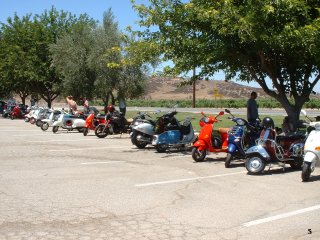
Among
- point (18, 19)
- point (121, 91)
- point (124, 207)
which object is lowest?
point (124, 207)

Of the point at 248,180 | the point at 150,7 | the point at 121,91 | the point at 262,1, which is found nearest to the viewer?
the point at 248,180

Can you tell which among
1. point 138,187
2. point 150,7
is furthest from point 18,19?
point 138,187

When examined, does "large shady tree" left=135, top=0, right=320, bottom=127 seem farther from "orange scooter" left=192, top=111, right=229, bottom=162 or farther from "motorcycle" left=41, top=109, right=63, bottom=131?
"motorcycle" left=41, top=109, right=63, bottom=131

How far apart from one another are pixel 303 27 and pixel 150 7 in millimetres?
4873

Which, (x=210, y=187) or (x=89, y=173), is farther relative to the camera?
(x=89, y=173)

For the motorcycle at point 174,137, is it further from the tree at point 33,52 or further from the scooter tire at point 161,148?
the tree at point 33,52

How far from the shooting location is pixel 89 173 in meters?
9.76

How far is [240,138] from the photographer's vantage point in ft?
34.6

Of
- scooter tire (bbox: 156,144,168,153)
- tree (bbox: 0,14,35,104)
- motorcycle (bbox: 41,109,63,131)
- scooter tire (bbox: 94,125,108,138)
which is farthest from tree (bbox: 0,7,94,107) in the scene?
scooter tire (bbox: 156,144,168,153)

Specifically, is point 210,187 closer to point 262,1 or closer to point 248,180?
point 248,180

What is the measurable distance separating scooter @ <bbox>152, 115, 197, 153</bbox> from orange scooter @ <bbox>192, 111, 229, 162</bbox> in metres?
1.78

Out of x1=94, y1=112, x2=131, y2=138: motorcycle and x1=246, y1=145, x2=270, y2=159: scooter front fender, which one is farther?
x1=94, y1=112, x2=131, y2=138: motorcycle

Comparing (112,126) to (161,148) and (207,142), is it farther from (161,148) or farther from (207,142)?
(207,142)

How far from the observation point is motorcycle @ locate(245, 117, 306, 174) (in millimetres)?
9555
